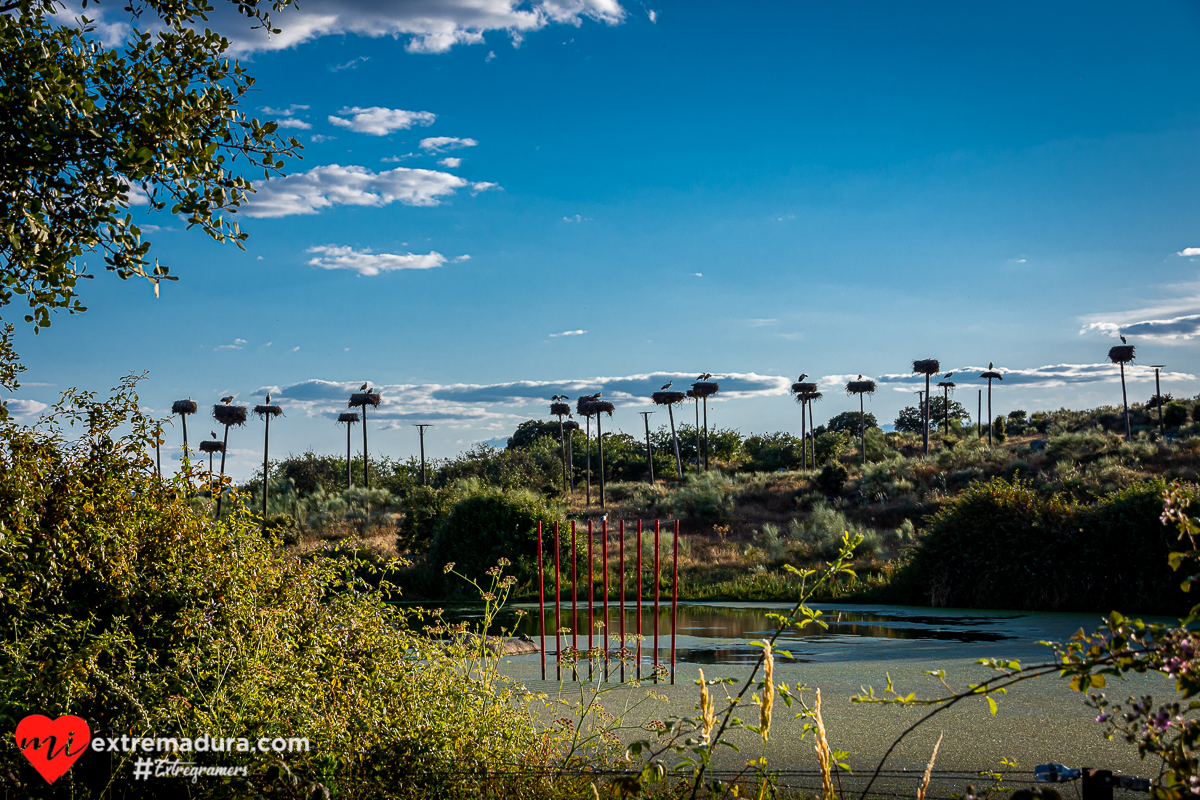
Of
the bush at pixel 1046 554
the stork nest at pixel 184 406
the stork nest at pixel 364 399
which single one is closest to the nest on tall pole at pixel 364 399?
the stork nest at pixel 364 399

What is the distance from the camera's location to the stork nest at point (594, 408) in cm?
4228

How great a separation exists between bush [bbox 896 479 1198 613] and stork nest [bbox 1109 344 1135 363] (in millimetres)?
31823

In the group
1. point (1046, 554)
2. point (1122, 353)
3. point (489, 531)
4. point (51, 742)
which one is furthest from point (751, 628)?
point (1122, 353)

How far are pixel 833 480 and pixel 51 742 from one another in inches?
1321

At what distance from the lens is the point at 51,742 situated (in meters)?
4.18

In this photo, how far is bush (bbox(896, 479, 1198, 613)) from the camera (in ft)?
50.6

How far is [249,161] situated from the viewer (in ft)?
19.1

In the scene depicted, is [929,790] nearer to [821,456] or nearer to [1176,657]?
[1176,657]

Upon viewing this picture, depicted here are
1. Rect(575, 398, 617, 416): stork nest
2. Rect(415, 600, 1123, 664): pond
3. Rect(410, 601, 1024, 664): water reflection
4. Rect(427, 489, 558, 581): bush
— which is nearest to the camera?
Rect(415, 600, 1123, 664): pond

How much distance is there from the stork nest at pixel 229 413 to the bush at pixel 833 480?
24.4 m

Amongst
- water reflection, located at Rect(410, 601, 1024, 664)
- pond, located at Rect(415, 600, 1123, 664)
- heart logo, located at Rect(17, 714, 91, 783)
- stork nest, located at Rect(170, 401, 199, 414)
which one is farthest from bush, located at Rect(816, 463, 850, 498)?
heart logo, located at Rect(17, 714, 91, 783)

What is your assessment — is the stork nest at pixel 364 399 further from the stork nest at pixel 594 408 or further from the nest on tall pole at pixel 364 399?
the stork nest at pixel 594 408

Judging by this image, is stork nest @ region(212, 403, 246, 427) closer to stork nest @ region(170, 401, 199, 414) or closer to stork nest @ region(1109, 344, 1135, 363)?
stork nest @ region(170, 401, 199, 414)

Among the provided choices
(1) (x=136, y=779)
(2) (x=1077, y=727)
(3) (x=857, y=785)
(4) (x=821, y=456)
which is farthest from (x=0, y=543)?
(4) (x=821, y=456)
